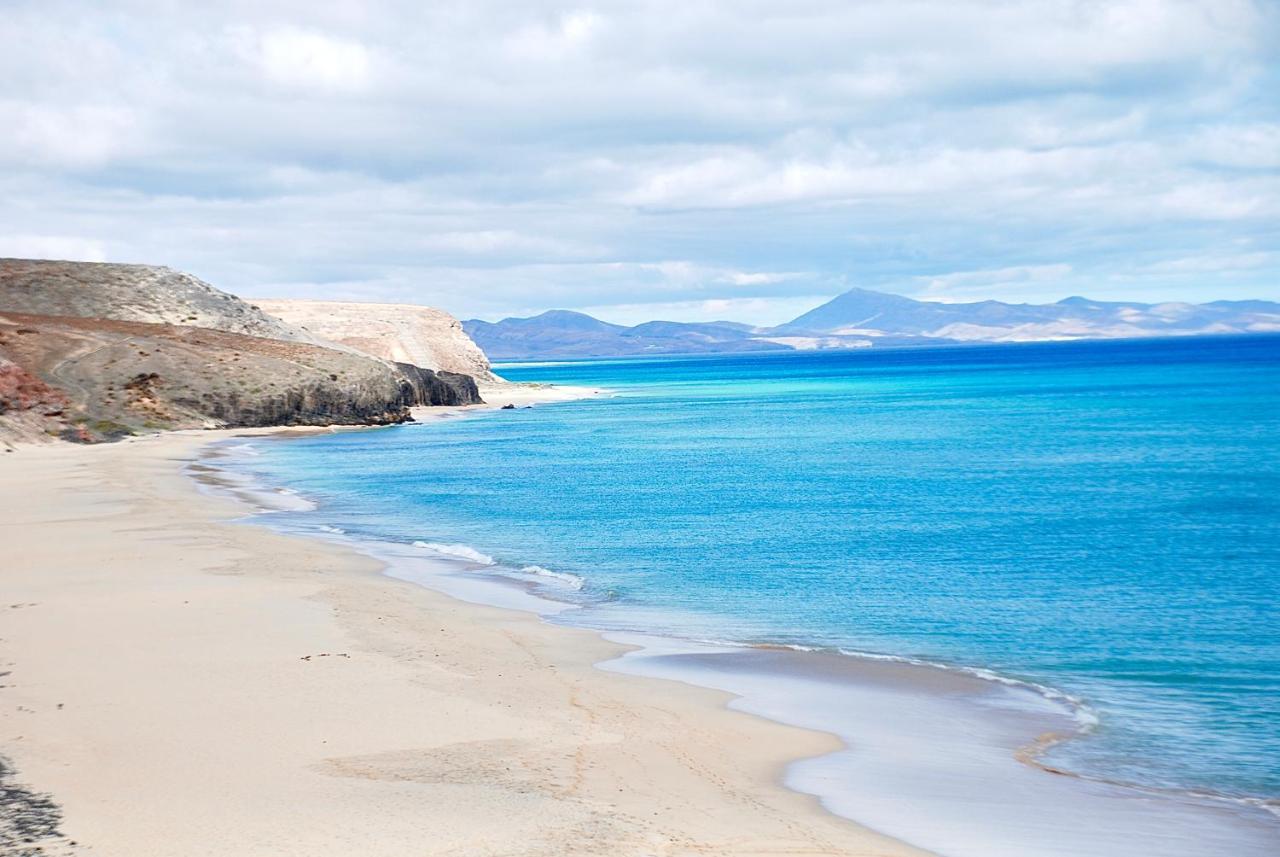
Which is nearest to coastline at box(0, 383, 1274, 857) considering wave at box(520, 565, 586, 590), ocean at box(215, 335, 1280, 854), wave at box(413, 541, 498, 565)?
→ ocean at box(215, 335, 1280, 854)

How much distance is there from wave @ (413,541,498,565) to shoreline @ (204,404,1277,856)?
5120mm

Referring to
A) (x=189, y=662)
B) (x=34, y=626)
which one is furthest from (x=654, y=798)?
(x=34, y=626)

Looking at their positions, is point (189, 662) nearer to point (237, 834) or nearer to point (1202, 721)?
point (237, 834)

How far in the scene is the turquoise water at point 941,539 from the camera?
15.5 metres

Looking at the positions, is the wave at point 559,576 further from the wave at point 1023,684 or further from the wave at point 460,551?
the wave at point 1023,684

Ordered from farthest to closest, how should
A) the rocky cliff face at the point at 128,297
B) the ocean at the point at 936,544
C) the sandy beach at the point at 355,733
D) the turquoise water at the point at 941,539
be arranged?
1. the rocky cliff face at the point at 128,297
2. the turquoise water at the point at 941,539
3. the ocean at the point at 936,544
4. the sandy beach at the point at 355,733

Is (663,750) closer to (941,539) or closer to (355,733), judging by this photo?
(355,733)

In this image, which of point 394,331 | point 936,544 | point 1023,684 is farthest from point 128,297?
point 1023,684

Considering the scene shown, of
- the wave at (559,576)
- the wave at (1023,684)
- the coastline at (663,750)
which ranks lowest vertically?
the wave at (559,576)

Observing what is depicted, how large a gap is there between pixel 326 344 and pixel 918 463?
58361 millimetres

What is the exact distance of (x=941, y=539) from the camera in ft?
91.2

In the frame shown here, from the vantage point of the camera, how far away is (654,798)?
1004cm

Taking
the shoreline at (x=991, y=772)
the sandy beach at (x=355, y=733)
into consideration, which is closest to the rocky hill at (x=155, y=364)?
the sandy beach at (x=355, y=733)

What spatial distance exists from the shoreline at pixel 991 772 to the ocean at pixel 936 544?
24cm
